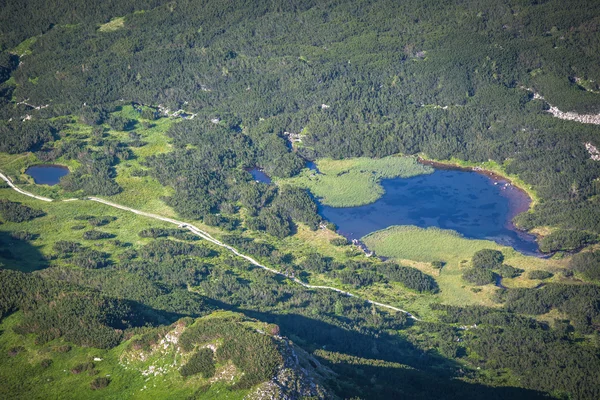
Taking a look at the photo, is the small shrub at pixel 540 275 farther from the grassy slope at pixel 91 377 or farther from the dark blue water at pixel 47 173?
the dark blue water at pixel 47 173

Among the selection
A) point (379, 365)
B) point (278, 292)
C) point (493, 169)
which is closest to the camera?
point (379, 365)

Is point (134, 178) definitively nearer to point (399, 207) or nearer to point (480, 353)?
point (399, 207)

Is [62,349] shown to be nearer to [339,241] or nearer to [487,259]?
[339,241]

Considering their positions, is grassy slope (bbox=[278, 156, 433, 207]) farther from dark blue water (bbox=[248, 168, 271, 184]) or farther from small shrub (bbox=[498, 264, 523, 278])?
small shrub (bbox=[498, 264, 523, 278])

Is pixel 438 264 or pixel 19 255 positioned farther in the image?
pixel 438 264

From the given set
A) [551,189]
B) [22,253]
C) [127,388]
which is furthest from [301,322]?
[551,189]

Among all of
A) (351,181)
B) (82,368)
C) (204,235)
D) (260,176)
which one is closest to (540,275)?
(351,181)

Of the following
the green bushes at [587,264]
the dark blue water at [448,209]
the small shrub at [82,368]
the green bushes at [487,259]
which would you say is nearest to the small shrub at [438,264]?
the green bushes at [487,259]
